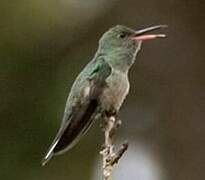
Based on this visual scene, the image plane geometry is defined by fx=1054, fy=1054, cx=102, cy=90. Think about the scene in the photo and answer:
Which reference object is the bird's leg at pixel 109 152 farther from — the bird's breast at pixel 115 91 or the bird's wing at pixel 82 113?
the bird's breast at pixel 115 91

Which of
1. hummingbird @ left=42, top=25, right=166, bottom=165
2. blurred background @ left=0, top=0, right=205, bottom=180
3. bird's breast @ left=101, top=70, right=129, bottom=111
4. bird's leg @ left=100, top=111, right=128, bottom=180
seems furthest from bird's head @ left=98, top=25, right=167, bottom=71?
blurred background @ left=0, top=0, right=205, bottom=180

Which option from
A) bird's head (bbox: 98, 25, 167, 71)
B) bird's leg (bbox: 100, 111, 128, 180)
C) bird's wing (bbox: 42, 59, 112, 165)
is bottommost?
bird's leg (bbox: 100, 111, 128, 180)

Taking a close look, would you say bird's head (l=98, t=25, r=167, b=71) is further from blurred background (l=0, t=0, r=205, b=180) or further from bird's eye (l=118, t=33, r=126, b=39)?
blurred background (l=0, t=0, r=205, b=180)

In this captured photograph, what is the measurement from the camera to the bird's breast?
4.36 m

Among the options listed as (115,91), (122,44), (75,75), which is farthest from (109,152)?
(75,75)

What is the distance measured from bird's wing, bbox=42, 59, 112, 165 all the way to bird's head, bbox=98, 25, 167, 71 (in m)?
0.07

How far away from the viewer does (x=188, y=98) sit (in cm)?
692

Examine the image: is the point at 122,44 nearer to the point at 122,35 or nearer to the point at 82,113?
the point at 122,35

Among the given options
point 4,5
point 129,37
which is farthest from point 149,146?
point 129,37

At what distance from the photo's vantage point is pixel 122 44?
15.5 feet

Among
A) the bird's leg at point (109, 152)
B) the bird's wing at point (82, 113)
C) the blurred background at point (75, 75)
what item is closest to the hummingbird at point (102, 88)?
the bird's wing at point (82, 113)

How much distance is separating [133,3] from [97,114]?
3.42 meters

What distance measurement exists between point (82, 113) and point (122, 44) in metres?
0.54

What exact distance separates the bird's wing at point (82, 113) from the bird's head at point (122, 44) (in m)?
0.07
